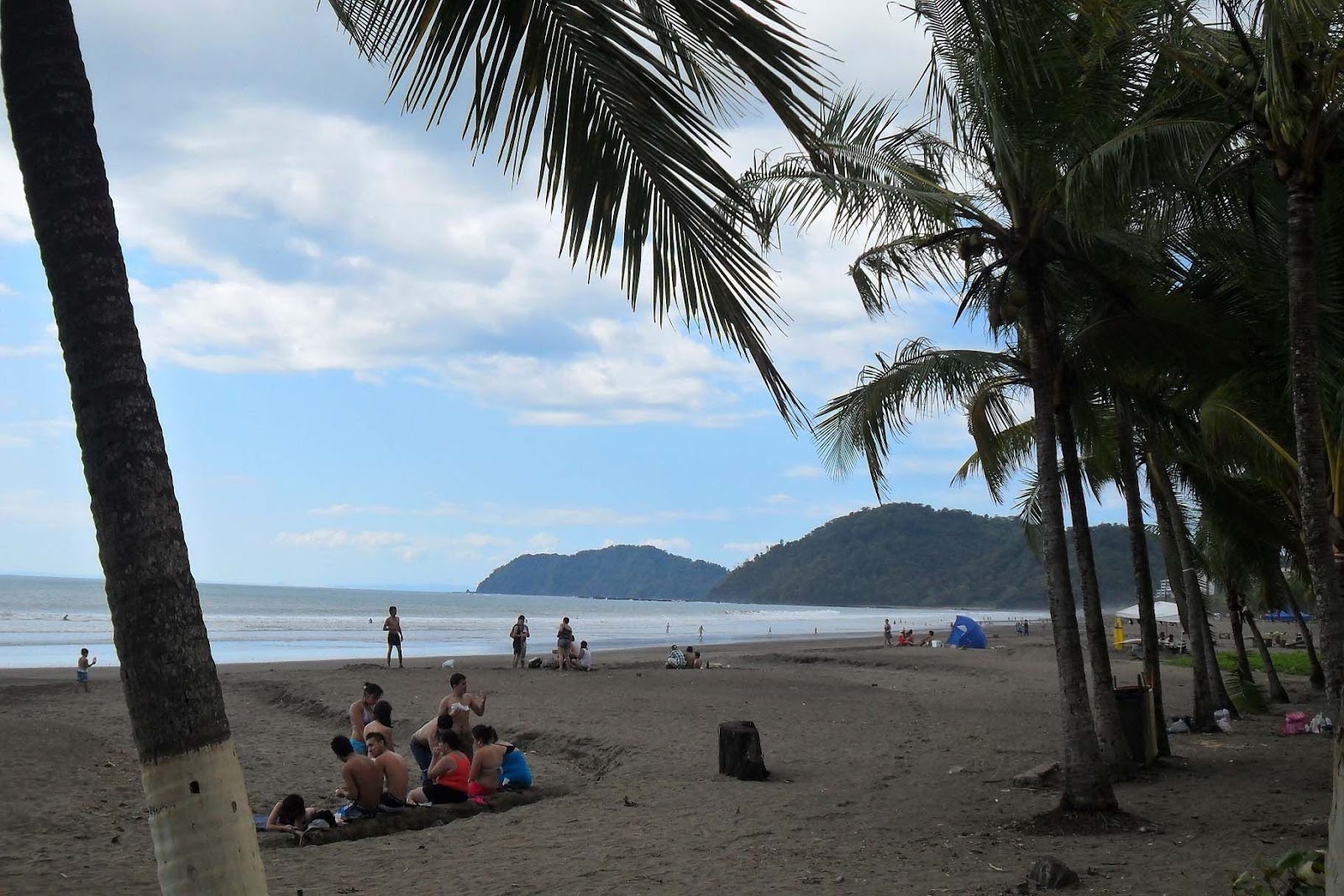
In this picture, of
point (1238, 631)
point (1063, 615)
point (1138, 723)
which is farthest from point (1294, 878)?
point (1238, 631)

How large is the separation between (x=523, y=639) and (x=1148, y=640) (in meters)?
14.8

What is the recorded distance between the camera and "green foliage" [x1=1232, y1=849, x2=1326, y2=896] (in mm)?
4094

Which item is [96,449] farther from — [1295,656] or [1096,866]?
[1295,656]

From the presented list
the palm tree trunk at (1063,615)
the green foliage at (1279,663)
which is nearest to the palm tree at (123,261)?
the palm tree trunk at (1063,615)

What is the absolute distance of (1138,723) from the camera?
390 inches

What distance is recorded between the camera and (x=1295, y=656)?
29.4 m

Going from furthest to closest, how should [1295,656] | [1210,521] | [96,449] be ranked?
[1295,656] < [1210,521] < [96,449]

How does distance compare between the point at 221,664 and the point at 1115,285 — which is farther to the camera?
the point at 221,664

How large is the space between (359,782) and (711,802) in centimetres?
292

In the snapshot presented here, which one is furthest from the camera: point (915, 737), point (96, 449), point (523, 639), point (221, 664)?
point (221, 664)

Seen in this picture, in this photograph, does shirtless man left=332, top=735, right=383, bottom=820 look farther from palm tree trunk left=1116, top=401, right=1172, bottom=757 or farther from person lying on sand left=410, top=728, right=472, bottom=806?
palm tree trunk left=1116, top=401, right=1172, bottom=757

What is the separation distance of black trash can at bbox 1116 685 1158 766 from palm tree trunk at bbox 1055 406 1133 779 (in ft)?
0.46

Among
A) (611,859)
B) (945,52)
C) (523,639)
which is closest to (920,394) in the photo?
(945,52)

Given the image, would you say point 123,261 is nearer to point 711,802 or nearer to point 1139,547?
point 711,802
